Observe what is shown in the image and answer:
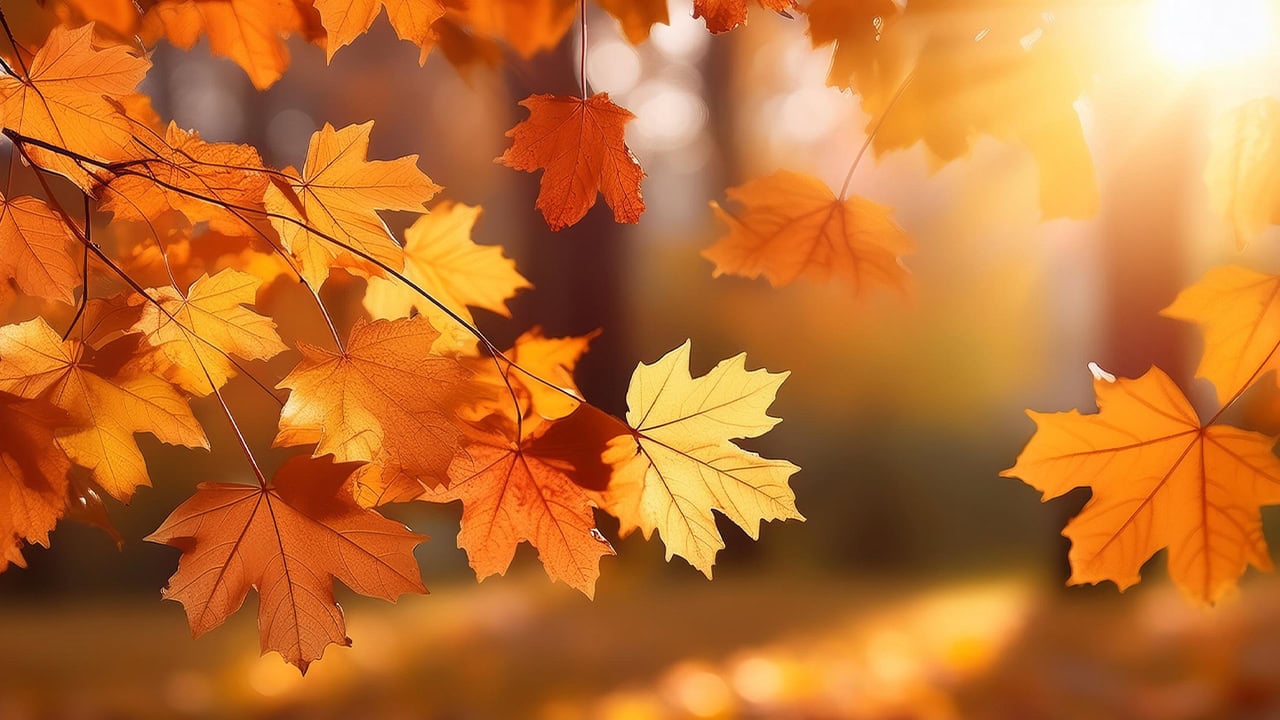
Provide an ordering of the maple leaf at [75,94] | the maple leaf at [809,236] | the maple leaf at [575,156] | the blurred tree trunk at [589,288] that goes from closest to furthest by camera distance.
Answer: the maple leaf at [75,94], the maple leaf at [575,156], the maple leaf at [809,236], the blurred tree trunk at [589,288]

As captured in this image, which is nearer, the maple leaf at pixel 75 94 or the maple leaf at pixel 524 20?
the maple leaf at pixel 75 94

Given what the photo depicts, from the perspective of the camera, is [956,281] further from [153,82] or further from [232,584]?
[232,584]

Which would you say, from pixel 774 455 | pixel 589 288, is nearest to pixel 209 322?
pixel 589 288

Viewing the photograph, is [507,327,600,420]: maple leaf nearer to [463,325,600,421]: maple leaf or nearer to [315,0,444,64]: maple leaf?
[463,325,600,421]: maple leaf

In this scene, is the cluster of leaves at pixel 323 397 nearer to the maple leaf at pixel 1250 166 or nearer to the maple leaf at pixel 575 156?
the maple leaf at pixel 575 156

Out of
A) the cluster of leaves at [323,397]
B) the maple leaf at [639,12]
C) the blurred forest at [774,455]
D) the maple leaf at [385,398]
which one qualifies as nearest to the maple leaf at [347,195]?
the cluster of leaves at [323,397]

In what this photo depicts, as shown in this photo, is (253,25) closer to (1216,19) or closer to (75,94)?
(75,94)

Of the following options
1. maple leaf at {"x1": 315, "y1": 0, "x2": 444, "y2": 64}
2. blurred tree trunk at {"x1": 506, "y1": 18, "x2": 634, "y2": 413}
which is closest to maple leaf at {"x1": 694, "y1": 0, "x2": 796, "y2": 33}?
maple leaf at {"x1": 315, "y1": 0, "x2": 444, "y2": 64}
